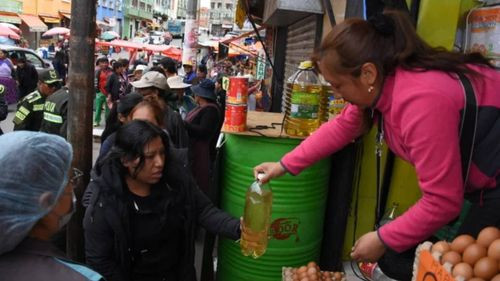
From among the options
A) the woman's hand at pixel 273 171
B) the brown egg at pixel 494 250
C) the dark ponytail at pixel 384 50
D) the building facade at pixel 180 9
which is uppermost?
the building facade at pixel 180 9

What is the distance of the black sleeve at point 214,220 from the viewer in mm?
2902

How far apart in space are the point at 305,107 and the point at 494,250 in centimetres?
179

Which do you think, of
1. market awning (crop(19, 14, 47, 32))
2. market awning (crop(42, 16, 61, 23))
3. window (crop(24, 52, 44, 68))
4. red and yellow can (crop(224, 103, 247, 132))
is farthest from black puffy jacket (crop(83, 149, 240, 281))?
market awning (crop(42, 16, 61, 23))

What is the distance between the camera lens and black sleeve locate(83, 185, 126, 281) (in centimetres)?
257

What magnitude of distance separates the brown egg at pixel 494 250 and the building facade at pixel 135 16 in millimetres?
63006

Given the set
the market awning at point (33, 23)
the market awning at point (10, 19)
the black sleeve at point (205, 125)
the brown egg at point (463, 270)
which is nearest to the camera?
the brown egg at point (463, 270)

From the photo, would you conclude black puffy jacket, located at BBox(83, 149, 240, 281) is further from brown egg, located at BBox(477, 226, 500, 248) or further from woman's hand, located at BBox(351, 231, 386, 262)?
brown egg, located at BBox(477, 226, 500, 248)

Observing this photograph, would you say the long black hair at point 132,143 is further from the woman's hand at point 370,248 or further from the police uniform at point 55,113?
the police uniform at point 55,113

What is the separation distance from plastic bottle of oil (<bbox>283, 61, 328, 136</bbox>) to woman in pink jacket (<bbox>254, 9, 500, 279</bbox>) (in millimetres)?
1096

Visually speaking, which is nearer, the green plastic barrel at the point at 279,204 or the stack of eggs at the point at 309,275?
the stack of eggs at the point at 309,275

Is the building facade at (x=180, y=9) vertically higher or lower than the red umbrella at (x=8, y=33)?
higher

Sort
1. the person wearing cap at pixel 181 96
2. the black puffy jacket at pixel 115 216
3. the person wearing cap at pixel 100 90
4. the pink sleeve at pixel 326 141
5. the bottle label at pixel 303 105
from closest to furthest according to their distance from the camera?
the pink sleeve at pixel 326 141
the black puffy jacket at pixel 115 216
the bottle label at pixel 303 105
the person wearing cap at pixel 181 96
the person wearing cap at pixel 100 90

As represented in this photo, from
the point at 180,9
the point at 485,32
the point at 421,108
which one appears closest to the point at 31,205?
the point at 421,108

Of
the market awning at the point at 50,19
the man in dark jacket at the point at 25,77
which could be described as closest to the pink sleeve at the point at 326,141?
the man in dark jacket at the point at 25,77
